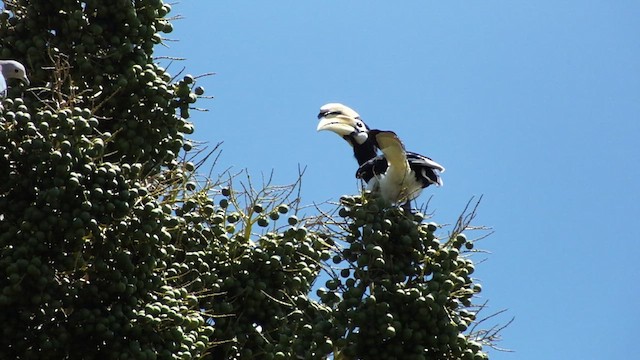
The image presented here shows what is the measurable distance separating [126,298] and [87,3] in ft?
7.88

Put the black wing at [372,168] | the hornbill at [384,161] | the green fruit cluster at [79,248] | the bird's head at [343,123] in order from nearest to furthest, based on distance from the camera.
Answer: the green fruit cluster at [79,248] < the hornbill at [384,161] < the black wing at [372,168] < the bird's head at [343,123]

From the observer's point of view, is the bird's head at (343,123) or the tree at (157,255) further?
the bird's head at (343,123)

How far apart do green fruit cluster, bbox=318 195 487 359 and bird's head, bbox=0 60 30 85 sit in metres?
2.26

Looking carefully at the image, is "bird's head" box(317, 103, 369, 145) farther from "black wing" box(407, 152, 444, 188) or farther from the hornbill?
"black wing" box(407, 152, 444, 188)

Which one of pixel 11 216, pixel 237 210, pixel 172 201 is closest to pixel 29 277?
pixel 11 216

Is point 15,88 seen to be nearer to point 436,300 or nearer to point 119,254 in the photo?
point 119,254

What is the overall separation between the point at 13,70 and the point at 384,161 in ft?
8.16

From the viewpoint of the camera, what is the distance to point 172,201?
8.18m

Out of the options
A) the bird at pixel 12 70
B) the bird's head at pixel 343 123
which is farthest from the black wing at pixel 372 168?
the bird at pixel 12 70

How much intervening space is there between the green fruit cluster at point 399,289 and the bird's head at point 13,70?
226 cm

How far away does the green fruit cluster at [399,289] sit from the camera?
23.7 feet

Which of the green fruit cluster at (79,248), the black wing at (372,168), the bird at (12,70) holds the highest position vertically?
the bird at (12,70)

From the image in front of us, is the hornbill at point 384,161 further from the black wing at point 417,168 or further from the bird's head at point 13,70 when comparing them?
the bird's head at point 13,70

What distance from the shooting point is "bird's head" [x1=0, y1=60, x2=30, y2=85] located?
312 inches
